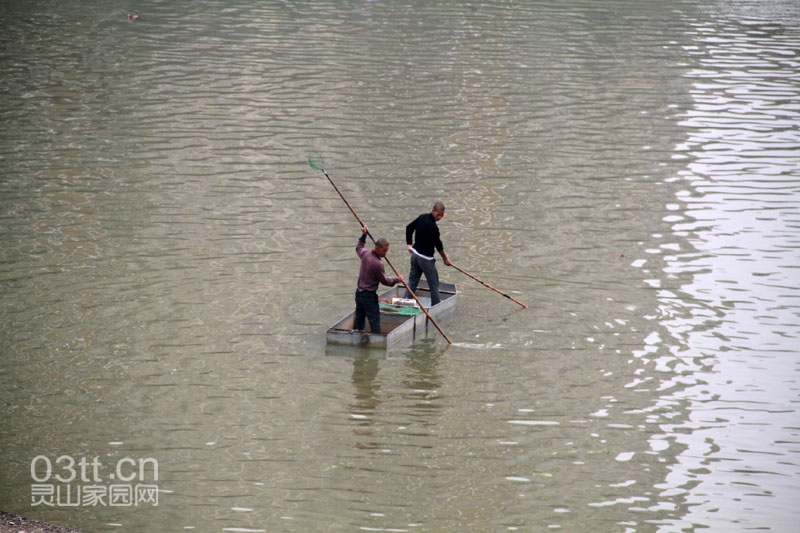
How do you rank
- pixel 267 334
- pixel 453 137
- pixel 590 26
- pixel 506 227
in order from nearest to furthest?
pixel 267 334, pixel 506 227, pixel 453 137, pixel 590 26

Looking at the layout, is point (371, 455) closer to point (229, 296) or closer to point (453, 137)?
point (229, 296)

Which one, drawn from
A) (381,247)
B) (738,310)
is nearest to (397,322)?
(381,247)

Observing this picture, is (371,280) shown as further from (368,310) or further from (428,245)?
(428,245)

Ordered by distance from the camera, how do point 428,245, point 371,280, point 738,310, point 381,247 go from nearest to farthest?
1. point 381,247
2. point 371,280
3. point 428,245
4. point 738,310

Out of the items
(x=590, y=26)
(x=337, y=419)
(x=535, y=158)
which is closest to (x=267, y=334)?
(x=337, y=419)

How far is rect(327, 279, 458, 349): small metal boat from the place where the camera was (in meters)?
15.5

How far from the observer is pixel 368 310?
51.0 ft

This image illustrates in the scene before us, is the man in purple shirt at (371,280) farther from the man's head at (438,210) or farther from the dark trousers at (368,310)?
the man's head at (438,210)

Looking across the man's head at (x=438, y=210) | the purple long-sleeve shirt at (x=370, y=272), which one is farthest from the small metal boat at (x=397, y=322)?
the man's head at (x=438, y=210)

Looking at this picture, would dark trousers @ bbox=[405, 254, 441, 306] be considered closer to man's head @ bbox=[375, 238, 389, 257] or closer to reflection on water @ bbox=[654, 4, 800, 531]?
man's head @ bbox=[375, 238, 389, 257]

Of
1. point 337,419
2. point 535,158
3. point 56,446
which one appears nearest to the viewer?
point 56,446

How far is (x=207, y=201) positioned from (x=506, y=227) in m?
6.79

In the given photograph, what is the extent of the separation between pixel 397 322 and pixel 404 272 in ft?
7.17

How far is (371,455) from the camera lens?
12.8m
